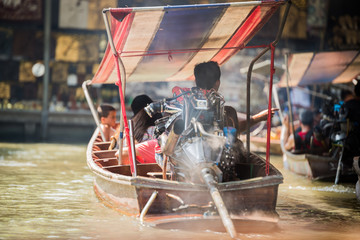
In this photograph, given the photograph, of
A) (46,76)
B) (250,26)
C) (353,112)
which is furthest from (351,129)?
(46,76)

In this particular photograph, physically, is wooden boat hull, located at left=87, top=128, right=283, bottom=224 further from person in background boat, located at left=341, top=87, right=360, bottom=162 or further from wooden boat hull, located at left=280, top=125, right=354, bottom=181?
wooden boat hull, located at left=280, top=125, right=354, bottom=181

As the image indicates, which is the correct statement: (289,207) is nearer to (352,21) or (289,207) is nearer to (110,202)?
(110,202)

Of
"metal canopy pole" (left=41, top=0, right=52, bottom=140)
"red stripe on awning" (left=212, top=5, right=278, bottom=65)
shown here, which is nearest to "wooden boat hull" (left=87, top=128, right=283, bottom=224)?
"red stripe on awning" (left=212, top=5, right=278, bottom=65)

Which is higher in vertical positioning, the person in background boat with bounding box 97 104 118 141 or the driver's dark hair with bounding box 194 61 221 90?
the driver's dark hair with bounding box 194 61 221 90

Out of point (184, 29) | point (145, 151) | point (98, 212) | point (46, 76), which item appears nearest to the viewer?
point (184, 29)

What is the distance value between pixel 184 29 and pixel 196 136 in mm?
1242

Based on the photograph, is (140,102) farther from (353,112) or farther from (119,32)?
(353,112)

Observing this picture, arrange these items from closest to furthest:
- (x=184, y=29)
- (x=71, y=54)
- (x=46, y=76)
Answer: (x=184, y=29) < (x=46, y=76) < (x=71, y=54)

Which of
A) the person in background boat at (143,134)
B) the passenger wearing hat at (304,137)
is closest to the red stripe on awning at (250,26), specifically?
the person in background boat at (143,134)

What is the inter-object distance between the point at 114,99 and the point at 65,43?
7.19 feet

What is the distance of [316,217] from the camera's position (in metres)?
6.07

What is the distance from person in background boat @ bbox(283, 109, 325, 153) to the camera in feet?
31.2

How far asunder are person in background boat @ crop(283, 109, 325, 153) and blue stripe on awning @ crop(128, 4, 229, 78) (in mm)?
3641

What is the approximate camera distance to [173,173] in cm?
533
